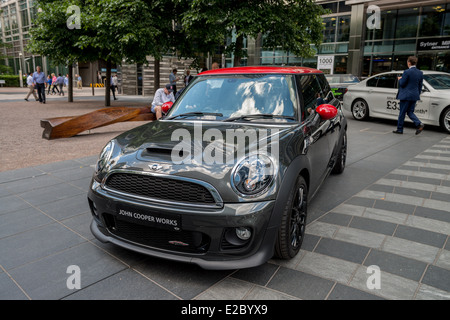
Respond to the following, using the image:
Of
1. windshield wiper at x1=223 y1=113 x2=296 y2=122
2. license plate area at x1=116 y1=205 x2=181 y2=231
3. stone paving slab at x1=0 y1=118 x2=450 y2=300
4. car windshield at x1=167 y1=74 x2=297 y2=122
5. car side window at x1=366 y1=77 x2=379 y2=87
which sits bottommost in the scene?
stone paving slab at x1=0 y1=118 x2=450 y2=300

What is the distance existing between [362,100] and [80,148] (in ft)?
30.3

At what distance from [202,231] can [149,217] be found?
416mm

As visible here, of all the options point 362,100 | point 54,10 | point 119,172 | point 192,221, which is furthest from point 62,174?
point 54,10

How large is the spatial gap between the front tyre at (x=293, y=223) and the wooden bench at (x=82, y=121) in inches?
283

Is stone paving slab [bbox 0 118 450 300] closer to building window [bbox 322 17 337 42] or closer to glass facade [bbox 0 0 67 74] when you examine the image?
building window [bbox 322 17 337 42]

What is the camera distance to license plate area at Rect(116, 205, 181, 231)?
2.51m

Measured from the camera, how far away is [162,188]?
256 cm

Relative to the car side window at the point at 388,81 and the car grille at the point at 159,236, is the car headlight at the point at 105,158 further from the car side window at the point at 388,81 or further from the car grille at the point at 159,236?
the car side window at the point at 388,81

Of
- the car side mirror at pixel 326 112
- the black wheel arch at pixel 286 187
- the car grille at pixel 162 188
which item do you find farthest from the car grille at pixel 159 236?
the car side mirror at pixel 326 112

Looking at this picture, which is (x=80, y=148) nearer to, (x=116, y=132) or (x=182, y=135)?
(x=116, y=132)

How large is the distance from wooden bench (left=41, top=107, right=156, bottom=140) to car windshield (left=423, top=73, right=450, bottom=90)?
8.39 m

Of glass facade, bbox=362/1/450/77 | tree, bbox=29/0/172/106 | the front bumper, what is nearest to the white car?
tree, bbox=29/0/172/106

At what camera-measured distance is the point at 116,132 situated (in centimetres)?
1011

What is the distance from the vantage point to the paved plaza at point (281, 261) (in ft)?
8.51
